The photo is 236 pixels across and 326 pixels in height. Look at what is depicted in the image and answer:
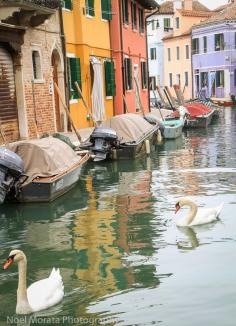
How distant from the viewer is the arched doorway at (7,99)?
15.7 metres

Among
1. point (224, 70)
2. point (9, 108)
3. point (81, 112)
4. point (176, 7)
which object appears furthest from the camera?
point (176, 7)

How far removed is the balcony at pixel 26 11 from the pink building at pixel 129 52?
7.91 meters

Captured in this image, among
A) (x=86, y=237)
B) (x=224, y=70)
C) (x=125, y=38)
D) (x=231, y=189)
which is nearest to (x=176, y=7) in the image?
(x=224, y=70)

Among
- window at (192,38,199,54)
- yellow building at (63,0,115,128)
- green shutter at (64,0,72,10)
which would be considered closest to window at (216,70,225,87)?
window at (192,38,199,54)

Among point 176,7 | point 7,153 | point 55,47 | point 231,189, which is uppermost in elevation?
point 176,7

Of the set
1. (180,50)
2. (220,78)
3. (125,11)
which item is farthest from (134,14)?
(180,50)

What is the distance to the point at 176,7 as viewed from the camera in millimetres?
56375

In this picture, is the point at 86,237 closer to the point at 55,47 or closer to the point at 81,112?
Answer: the point at 55,47

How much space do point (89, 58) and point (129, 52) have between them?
606 cm

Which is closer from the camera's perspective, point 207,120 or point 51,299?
point 51,299

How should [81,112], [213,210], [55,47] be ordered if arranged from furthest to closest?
[81,112]
[55,47]
[213,210]

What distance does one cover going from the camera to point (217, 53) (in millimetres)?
46156

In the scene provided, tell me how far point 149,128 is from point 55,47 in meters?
4.09

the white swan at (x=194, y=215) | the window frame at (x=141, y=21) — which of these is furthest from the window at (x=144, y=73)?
the white swan at (x=194, y=215)
